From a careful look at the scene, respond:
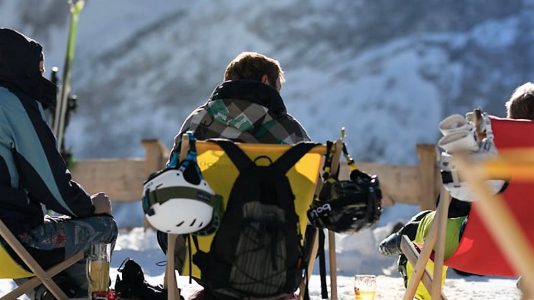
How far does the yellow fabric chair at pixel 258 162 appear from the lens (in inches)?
96.0

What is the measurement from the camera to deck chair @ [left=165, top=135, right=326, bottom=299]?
2404 millimetres

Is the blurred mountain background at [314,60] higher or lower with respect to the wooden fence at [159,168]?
higher

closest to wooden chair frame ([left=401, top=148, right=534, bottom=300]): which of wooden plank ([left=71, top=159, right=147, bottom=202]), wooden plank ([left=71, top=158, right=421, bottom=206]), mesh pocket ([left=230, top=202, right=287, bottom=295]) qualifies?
mesh pocket ([left=230, top=202, right=287, bottom=295])

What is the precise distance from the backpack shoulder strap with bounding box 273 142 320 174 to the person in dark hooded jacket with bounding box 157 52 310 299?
28 cm

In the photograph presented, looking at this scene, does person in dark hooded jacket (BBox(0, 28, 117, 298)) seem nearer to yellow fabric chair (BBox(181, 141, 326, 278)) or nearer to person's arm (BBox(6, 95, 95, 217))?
person's arm (BBox(6, 95, 95, 217))

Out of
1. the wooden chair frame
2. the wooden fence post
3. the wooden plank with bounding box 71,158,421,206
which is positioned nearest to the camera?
the wooden chair frame

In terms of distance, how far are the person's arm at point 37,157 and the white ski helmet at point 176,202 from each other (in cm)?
60

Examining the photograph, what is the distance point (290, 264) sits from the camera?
96.1 inches

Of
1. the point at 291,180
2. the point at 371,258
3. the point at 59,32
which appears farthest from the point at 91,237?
the point at 59,32

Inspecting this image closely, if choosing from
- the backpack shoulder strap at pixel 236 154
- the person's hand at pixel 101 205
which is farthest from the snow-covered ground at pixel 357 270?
the backpack shoulder strap at pixel 236 154

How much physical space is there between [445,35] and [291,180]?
45.1ft

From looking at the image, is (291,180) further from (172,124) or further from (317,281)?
(172,124)

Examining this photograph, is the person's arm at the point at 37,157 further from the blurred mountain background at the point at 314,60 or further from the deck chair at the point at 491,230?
the blurred mountain background at the point at 314,60

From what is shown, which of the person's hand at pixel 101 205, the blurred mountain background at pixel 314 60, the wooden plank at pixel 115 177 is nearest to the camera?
the person's hand at pixel 101 205
